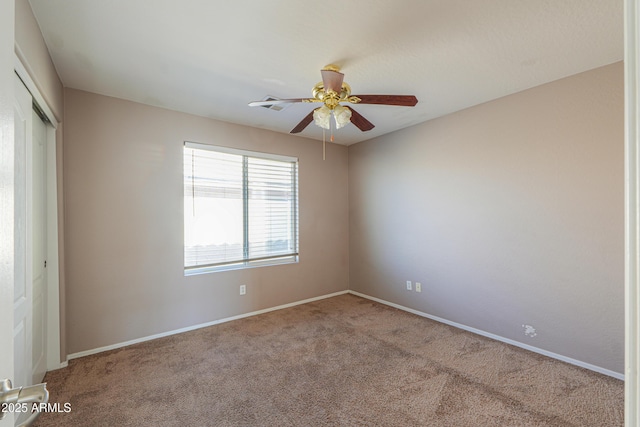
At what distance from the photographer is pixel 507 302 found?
2.91 metres

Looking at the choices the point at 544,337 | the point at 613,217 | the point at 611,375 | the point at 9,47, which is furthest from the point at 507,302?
the point at 9,47

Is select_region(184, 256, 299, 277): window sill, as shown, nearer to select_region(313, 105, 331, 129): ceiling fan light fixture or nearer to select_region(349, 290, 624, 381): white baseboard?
select_region(349, 290, 624, 381): white baseboard

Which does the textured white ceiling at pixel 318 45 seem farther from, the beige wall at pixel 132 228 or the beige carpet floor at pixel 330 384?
the beige carpet floor at pixel 330 384

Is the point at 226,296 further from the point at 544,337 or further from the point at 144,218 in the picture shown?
the point at 544,337

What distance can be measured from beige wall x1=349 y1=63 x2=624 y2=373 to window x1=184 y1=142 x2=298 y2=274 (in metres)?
1.51

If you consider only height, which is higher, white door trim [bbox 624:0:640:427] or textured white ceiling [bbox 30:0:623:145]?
textured white ceiling [bbox 30:0:623:145]

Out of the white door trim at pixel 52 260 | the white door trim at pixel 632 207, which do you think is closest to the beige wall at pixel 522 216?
the white door trim at pixel 632 207

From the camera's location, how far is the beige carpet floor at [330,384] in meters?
1.89

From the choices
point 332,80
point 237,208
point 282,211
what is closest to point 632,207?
point 332,80

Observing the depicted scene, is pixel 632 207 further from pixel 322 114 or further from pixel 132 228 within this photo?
pixel 132 228

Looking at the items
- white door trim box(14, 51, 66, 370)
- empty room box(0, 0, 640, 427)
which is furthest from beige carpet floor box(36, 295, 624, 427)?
white door trim box(14, 51, 66, 370)

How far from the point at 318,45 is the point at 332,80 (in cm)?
32

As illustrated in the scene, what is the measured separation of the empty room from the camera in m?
1.88

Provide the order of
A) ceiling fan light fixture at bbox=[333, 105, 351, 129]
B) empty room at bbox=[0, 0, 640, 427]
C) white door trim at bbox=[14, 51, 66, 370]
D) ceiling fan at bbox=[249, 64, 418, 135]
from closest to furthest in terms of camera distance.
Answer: empty room at bbox=[0, 0, 640, 427] → ceiling fan at bbox=[249, 64, 418, 135] → ceiling fan light fixture at bbox=[333, 105, 351, 129] → white door trim at bbox=[14, 51, 66, 370]
